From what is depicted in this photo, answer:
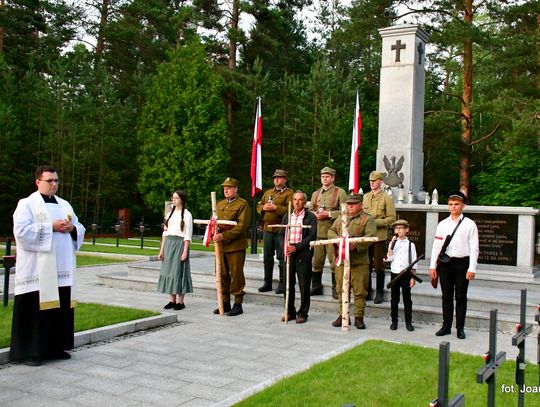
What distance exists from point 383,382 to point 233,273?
3806 mm

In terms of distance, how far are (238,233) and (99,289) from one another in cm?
424

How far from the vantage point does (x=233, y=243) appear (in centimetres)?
855

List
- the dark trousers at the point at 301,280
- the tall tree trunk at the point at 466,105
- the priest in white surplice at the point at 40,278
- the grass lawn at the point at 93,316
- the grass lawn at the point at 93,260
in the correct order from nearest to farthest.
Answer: the priest in white surplice at the point at 40,278, the grass lawn at the point at 93,316, the dark trousers at the point at 301,280, the grass lawn at the point at 93,260, the tall tree trunk at the point at 466,105

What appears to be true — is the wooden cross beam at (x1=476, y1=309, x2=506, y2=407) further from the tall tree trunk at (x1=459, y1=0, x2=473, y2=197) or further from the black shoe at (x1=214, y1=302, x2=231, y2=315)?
the tall tree trunk at (x1=459, y1=0, x2=473, y2=197)

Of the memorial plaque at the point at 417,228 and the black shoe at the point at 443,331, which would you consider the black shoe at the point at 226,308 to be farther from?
the memorial plaque at the point at 417,228

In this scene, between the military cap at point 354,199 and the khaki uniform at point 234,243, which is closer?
the military cap at point 354,199

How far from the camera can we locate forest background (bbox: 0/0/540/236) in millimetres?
25406

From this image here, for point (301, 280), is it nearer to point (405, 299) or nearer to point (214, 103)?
point (405, 299)

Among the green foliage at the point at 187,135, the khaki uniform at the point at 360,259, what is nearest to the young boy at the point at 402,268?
the khaki uniform at the point at 360,259

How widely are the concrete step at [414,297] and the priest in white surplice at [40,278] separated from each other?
451cm

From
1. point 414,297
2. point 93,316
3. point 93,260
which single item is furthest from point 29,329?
point 93,260

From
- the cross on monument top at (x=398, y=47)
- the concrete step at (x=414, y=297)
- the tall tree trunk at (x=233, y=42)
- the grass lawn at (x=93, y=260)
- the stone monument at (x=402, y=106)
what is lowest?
the grass lawn at (x=93, y=260)

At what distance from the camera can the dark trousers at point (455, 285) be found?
740 centimetres

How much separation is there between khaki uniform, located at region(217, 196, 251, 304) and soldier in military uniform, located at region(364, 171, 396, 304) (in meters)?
2.14
